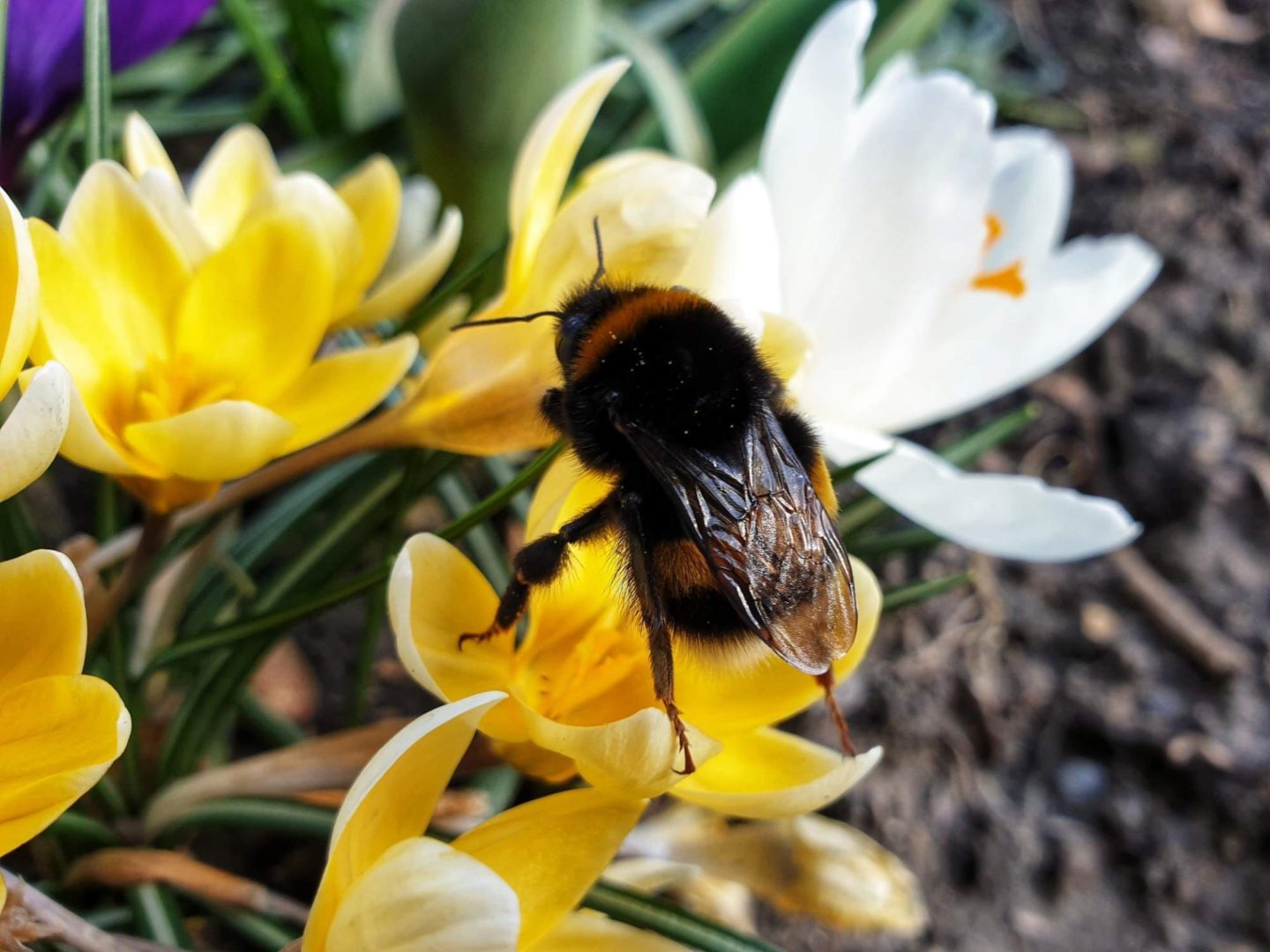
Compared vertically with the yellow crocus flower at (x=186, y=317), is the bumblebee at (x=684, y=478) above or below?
below

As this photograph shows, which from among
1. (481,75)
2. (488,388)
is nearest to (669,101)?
(481,75)

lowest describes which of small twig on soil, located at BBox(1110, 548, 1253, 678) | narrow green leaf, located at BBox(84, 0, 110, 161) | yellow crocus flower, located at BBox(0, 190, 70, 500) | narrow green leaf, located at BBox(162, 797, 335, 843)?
small twig on soil, located at BBox(1110, 548, 1253, 678)

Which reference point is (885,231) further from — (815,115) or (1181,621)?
(1181,621)

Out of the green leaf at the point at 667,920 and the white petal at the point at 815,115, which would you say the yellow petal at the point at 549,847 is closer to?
the green leaf at the point at 667,920

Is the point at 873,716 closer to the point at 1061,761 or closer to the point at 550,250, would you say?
the point at 1061,761

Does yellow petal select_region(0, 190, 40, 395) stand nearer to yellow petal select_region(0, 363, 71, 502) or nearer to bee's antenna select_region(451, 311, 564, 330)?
yellow petal select_region(0, 363, 71, 502)

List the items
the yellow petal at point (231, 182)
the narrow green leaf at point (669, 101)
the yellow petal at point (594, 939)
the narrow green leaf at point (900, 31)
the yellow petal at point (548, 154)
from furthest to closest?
the narrow green leaf at point (900, 31), the narrow green leaf at point (669, 101), the yellow petal at point (231, 182), the yellow petal at point (548, 154), the yellow petal at point (594, 939)

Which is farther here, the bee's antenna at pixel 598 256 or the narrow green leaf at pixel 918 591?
the narrow green leaf at pixel 918 591

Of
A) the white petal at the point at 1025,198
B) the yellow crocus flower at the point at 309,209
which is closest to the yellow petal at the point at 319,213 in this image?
the yellow crocus flower at the point at 309,209

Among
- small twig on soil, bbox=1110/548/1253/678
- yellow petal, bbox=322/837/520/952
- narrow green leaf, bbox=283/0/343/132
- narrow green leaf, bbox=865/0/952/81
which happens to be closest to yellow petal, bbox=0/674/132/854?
yellow petal, bbox=322/837/520/952
